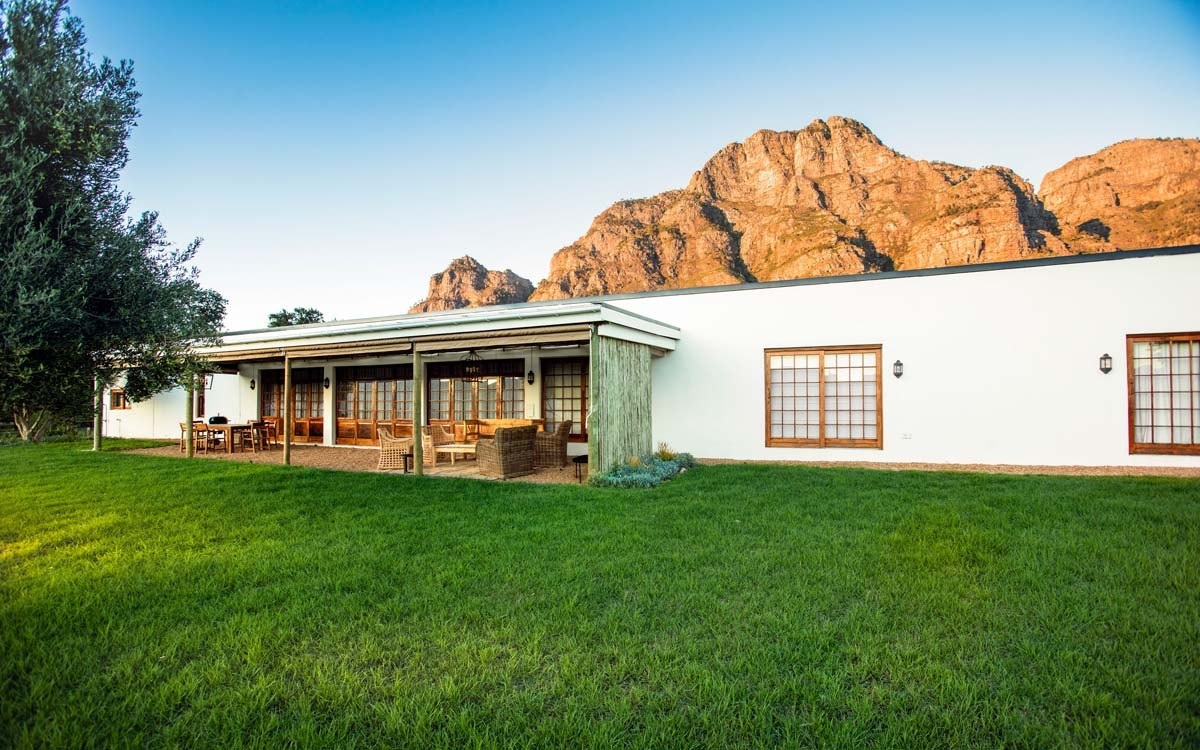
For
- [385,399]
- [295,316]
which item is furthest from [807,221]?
[385,399]

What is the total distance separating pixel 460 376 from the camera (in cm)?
1363

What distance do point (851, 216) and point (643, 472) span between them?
78573 millimetres

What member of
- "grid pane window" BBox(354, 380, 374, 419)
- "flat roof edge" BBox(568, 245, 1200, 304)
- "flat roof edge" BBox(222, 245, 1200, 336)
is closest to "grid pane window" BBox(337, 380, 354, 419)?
"grid pane window" BBox(354, 380, 374, 419)

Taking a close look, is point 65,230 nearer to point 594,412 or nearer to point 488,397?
point 594,412

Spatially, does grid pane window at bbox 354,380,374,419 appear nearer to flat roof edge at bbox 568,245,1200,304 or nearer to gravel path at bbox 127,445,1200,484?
gravel path at bbox 127,445,1200,484

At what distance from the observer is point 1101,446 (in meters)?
9.13

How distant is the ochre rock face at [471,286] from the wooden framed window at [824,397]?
7721cm

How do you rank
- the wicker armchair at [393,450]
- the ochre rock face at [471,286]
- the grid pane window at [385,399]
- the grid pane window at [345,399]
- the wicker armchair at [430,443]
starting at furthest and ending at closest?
the ochre rock face at [471,286] → the grid pane window at [345,399] → the grid pane window at [385,399] → the wicker armchair at [430,443] → the wicker armchair at [393,450]

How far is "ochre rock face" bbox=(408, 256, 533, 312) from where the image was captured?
87.0 metres

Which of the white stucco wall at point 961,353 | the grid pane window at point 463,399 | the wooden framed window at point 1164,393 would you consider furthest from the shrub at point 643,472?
the wooden framed window at point 1164,393

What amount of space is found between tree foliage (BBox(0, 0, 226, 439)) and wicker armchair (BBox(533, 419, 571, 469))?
6.59m

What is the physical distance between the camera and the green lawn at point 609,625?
2.46 meters

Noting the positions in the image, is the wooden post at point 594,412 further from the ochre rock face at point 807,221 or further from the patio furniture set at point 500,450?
the ochre rock face at point 807,221

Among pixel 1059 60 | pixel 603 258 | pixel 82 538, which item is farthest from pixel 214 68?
pixel 603 258
